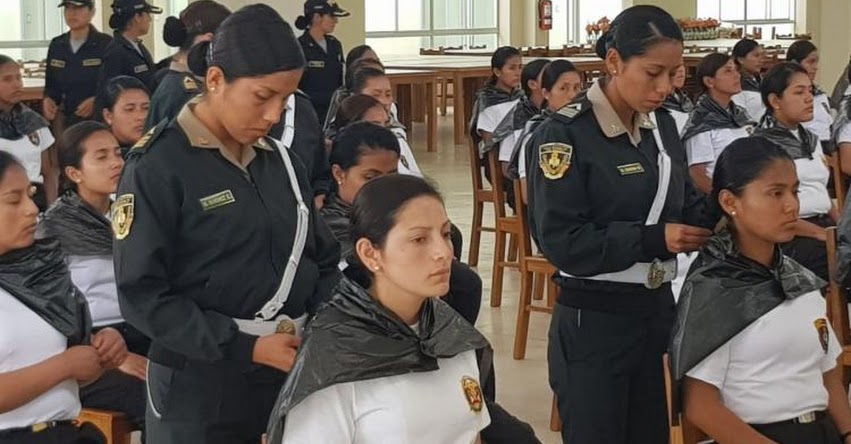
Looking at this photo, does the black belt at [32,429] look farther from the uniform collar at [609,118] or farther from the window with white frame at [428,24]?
the window with white frame at [428,24]

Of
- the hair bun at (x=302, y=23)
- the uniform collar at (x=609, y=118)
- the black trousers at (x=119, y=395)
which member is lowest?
the black trousers at (x=119, y=395)

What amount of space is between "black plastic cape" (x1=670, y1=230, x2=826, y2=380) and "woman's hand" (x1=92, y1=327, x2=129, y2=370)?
1.19m

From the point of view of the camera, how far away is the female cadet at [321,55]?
891 centimetres

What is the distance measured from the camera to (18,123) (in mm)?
6840

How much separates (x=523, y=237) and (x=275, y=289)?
324cm

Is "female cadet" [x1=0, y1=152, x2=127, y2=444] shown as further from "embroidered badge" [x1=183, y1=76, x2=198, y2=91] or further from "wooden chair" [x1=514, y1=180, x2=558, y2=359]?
"wooden chair" [x1=514, y1=180, x2=558, y2=359]

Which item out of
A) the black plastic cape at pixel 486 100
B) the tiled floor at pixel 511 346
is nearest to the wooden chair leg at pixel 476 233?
the tiled floor at pixel 511 346

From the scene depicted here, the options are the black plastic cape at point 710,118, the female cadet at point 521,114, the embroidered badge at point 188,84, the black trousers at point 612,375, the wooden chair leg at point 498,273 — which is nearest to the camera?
the black trousers at point 612,375

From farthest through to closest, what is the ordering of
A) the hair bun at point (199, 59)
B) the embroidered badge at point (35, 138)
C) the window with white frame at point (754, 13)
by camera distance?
the window with white frame at point (754, 13) → the embroidered badge at point (35, 138) → the hair bun at point (199, 59)

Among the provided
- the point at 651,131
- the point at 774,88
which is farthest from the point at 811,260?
the point at 651,131

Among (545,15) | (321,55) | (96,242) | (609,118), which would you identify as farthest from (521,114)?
(545,15)

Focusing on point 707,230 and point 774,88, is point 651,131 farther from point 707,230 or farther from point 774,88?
point 774,88

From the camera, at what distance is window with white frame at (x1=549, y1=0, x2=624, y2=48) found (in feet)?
60.9

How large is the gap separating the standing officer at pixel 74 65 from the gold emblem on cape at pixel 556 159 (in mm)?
5491
